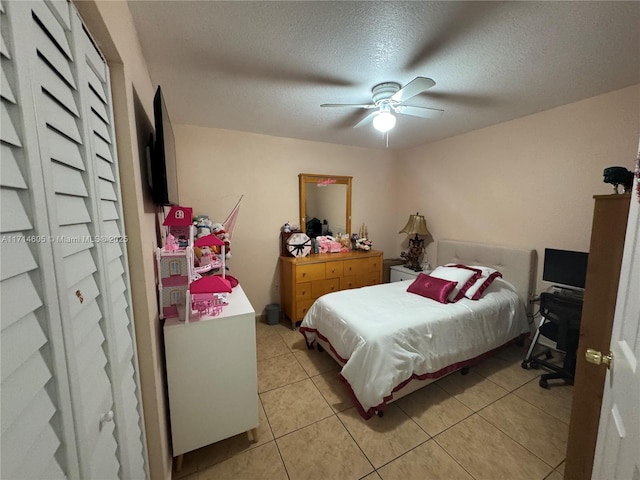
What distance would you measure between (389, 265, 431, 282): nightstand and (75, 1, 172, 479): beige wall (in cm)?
287

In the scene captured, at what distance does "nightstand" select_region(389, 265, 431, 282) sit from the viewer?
3.27 m

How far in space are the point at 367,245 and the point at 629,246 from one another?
8.84 ft

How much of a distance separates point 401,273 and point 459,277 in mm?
1071

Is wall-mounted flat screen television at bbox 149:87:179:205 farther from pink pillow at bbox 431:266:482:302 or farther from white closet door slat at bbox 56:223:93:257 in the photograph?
pink pillow at bbox 431:266:482:302

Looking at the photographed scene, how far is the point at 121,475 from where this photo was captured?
0.82m

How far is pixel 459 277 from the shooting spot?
241cm

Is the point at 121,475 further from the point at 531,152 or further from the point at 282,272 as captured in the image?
the point at 531,152

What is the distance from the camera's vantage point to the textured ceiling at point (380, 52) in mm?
1172

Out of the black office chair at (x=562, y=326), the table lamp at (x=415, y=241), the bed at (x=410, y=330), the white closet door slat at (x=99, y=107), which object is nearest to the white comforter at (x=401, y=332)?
the bed at (x=410, y=330)

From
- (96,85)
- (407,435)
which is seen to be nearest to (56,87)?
(96,85)

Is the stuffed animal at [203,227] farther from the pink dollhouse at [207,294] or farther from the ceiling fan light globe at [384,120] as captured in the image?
the ceiling fan light globe at [384,120]

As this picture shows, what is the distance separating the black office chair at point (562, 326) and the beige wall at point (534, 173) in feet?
1.80

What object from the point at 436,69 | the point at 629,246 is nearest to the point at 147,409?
the point at 629,246

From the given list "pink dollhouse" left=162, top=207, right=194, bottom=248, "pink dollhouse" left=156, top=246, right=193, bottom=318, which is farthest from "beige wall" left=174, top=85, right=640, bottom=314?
"pink dollhouse" left=156, top=246, right=193, bottom=318
